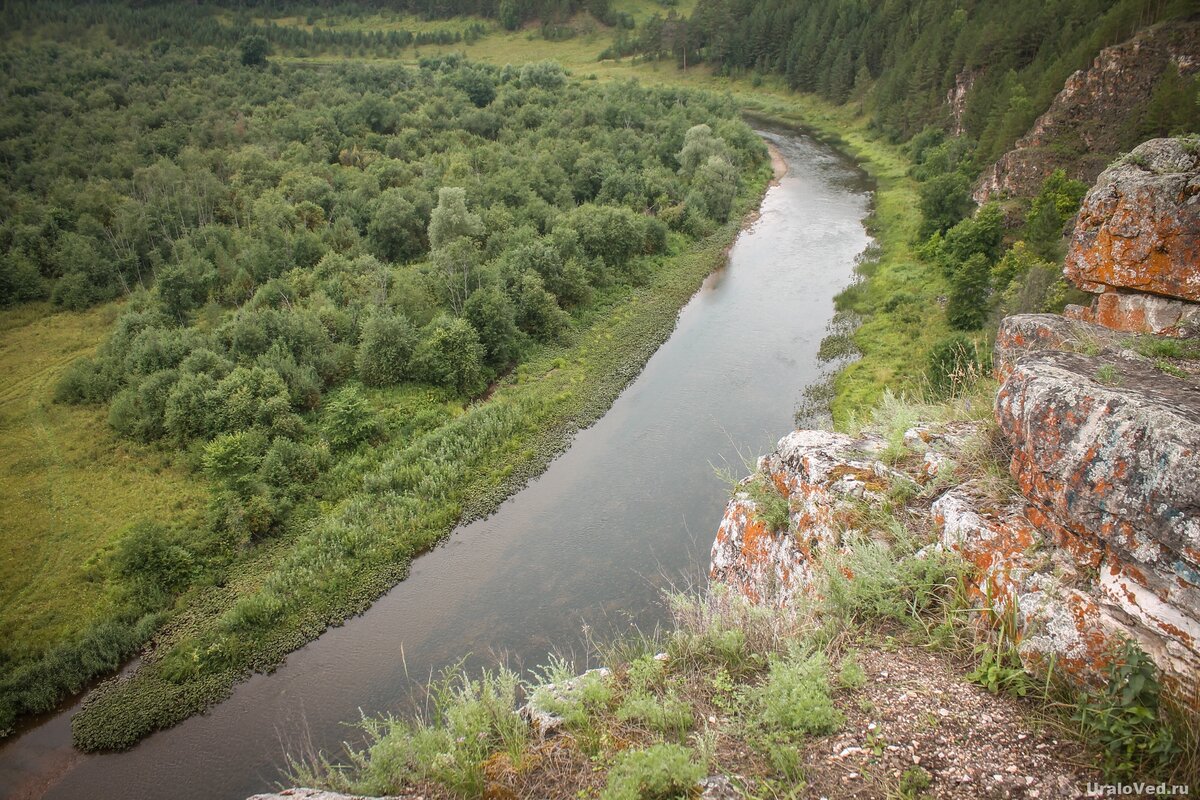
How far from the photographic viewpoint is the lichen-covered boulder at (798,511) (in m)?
10.4

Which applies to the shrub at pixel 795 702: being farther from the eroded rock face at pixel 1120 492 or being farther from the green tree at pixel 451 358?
the green tree at pixel 451 358

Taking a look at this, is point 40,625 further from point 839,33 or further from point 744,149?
point 839,33

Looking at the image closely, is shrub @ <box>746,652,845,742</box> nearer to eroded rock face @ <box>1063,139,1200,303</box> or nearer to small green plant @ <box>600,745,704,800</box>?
small green plant @ <box>600,745,704,800</box>

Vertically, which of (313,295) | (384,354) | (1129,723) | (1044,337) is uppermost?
(1044,337)

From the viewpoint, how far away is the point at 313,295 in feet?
115

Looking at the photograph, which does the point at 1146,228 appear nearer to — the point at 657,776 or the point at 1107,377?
the point at 1107,377

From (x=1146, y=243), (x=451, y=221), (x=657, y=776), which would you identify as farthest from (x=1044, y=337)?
(x=451, y=221)

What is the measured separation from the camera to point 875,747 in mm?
6641

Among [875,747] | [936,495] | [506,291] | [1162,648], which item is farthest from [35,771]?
[506,291]

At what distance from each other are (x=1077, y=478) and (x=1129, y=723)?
271cm

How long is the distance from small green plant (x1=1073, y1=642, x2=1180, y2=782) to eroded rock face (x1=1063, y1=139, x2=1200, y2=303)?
27.8 ft

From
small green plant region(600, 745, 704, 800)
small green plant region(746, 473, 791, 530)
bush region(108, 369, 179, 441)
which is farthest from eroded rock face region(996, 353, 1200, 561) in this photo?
bush region(108, 369, 179, 441)

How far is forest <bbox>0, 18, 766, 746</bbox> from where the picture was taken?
69.4ft

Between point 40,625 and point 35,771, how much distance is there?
4.76 meters
